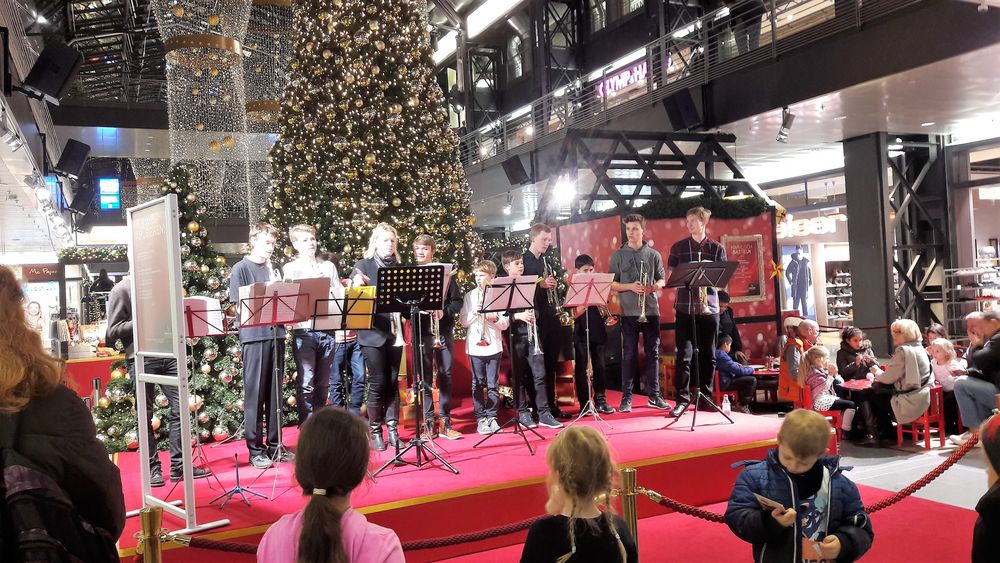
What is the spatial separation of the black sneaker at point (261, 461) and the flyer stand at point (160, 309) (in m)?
0.95

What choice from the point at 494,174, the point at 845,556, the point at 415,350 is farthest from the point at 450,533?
the point at 494,174

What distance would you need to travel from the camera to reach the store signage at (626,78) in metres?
17.7

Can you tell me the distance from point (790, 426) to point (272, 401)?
3856mm

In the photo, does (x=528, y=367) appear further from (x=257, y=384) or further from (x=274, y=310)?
(x=274, y=310)

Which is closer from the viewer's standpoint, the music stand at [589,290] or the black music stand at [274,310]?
the black music stand at [274,310]

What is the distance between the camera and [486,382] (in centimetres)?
685

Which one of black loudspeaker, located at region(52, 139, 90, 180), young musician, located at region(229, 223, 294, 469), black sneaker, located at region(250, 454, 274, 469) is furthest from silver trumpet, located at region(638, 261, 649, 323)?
black loudspeaker, located at region(52, 139, 90, 180)

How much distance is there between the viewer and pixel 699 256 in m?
7.11

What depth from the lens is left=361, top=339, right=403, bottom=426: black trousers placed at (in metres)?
5.93

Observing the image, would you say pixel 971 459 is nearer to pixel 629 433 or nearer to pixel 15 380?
pixel 629 433

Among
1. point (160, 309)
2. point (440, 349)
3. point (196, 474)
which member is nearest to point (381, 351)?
point (440, 349)

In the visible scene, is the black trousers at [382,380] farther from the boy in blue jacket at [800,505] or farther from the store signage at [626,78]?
the store signage at [626,78]

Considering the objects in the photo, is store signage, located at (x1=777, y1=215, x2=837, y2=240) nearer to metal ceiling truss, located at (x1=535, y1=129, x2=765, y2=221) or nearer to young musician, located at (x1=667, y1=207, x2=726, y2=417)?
metal ceiling truss, located at (x1=535, y1=129, x2=765, y2=221)

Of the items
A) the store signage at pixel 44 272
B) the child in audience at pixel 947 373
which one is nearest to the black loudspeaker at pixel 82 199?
the store signage at pixel 44 272
